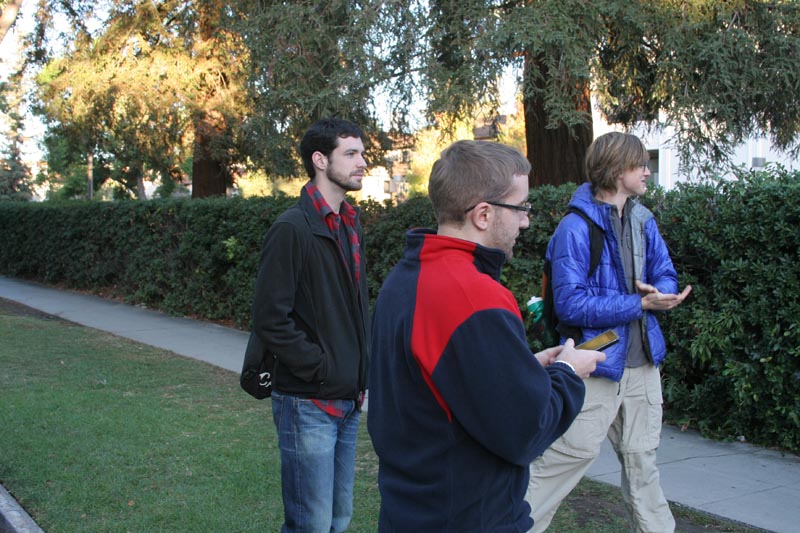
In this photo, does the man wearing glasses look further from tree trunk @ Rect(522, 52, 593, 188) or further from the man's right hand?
tree trunk @ Rect(522, 52, 593, 188)

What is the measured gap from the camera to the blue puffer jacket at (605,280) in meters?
3.59

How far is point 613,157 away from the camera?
3.74 m

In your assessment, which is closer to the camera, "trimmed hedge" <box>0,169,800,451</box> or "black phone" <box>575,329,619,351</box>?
"black phone" <box>575,329,619,351</box>

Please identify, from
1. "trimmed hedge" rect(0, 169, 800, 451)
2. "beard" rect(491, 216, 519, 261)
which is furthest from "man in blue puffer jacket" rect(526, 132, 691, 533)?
"beard" rect(491, 216, 519, 261)

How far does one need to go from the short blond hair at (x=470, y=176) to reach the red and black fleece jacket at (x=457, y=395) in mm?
99

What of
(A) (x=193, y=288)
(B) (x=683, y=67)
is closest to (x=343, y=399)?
(B) (x=683, y=67)

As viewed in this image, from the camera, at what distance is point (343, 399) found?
324cm

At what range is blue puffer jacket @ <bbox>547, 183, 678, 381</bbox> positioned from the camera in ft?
11.8

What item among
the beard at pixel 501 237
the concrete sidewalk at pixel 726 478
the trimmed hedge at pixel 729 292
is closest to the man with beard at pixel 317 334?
the beard at pixel 501 237

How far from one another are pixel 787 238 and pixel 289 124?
7.13m

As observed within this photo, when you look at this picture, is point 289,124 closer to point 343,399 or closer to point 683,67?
point 683,67

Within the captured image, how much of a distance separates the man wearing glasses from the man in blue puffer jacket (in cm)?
138

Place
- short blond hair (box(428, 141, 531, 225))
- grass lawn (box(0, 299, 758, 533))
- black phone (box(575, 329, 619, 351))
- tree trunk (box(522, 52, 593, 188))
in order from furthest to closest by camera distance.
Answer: tree trunk (box(522, 52, 593, 188)) < grass lawn (box(0, 299, 758, 533)) < black phone (box(575, 329, 619, 351)) < short blond hair (box(428, 141, 531, 225))

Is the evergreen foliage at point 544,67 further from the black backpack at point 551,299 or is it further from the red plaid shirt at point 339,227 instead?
the red plaid shirt at point 339,227
